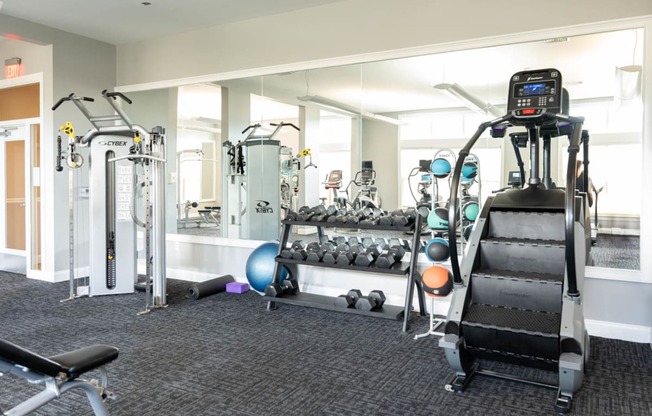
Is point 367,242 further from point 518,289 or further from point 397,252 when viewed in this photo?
point 518,289

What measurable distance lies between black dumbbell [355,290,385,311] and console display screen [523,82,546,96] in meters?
2.09

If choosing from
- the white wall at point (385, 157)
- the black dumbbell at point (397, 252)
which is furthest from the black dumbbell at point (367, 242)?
the white wall at point (385, 157)

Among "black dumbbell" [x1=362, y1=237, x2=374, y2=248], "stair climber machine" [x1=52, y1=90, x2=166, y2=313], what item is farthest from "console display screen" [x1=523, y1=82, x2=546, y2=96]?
"stair climber machine" [x1=52, y1=90, x2=166, y2=313]

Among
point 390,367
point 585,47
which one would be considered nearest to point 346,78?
point 585,47

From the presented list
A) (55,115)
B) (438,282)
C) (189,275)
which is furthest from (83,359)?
(55,115)

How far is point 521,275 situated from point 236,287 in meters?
3.08

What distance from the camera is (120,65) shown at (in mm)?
6504

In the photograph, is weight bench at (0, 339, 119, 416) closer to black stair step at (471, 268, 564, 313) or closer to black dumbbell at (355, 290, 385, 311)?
black stair step at (471, 268, 564, 313)

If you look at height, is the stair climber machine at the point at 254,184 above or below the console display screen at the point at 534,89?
below

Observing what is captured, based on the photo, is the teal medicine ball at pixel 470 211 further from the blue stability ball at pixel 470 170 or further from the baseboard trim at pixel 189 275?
the baseboard trim at pixel 189 275

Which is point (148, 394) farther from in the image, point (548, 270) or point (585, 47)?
point (585, 47)

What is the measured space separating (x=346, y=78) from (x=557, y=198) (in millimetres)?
2566

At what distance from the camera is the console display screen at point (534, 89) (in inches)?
122

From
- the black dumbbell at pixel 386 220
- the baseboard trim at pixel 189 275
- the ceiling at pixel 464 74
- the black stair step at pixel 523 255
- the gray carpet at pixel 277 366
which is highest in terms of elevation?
the ceiling at pixel 464 74
